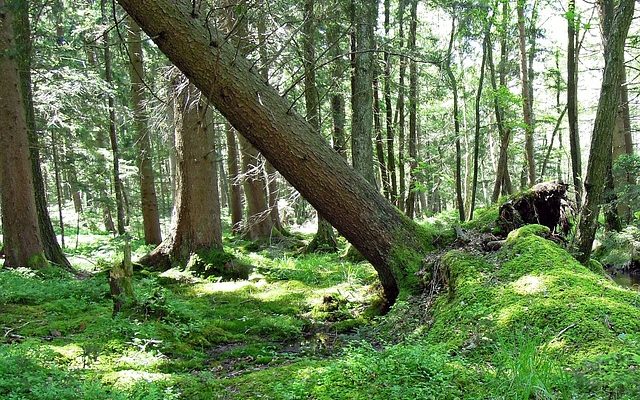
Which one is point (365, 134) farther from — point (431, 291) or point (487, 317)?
point (487, 317)

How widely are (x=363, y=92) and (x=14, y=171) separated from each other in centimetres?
653

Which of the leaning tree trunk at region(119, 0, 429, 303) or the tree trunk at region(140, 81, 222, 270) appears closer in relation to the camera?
the leaning tree trunk at region(119, 0, 429, 303)

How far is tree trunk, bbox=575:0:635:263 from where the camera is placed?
212 inches

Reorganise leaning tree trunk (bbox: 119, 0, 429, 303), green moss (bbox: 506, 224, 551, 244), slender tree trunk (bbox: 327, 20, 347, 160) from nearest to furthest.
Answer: leaning tree trunk (bbox: 119, 0, 429, 303) < green moss (bbox: 506, 224, 551, 244) < slender tree trunk (bbox: 327, 20, 347, 160)

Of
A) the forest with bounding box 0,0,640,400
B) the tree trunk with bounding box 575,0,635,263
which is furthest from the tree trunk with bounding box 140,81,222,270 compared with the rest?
the tree trunk with bounding box 575,0,635,263

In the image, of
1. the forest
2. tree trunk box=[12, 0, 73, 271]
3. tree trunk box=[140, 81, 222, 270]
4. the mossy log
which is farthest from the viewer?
tree trunk box=[12, 0, 73, 271]

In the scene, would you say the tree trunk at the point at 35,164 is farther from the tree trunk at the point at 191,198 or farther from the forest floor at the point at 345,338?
the tree trunk at the point at 191,198

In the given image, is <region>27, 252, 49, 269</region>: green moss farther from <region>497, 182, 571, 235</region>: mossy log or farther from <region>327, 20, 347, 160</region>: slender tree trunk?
<region>497, 182, 571, 235</region>: mossy log

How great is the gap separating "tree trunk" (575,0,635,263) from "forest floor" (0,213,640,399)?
0.77 metres

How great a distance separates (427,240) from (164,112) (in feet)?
17.8

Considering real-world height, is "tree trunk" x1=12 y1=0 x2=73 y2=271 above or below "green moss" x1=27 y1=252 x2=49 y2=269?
above

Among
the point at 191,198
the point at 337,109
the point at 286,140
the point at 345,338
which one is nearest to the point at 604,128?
the point at 286,140

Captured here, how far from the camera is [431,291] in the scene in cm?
Answer: 513

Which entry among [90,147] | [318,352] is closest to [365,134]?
[318,352]
